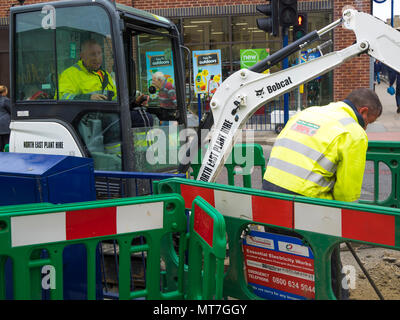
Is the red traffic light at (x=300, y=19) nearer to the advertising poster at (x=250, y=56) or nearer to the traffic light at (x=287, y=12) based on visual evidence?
the traffic light at (x=287, y=12)

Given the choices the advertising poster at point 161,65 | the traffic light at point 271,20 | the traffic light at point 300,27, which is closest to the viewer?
the advertising poster at point 161,65

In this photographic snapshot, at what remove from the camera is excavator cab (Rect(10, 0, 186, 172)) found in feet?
18.4

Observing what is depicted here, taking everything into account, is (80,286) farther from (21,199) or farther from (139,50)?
(139,50)

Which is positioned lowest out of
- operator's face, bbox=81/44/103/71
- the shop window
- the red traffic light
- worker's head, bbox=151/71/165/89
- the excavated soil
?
the excavated soil

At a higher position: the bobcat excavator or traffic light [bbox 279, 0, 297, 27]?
traffic light [bbox 279, 0, 297, 27]

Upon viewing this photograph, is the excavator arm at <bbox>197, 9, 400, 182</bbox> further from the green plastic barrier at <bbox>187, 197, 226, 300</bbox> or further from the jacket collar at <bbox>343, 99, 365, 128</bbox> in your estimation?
the green plastic barrier at <bbox>187, 197, 226, 300</bbox>

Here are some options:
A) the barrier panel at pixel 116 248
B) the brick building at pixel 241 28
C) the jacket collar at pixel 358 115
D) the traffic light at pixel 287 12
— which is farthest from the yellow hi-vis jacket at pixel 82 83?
the brick building at pixel 241 28

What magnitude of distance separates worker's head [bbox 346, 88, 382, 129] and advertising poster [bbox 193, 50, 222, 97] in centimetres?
1109

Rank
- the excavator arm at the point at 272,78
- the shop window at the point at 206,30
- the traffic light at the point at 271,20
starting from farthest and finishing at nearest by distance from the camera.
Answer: the shop window at the point at 206,30 < the traffic light at the point at 271,20 < the excavator arm at the point at 272,78

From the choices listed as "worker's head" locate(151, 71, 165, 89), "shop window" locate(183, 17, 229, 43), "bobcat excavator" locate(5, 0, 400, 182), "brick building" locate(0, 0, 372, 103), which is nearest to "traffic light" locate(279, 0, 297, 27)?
"worker's head" locate(151, 71, 165, 89)

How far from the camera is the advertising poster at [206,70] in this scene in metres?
14.8

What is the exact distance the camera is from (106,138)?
5.79 m

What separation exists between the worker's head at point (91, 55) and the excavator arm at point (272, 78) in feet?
4.99

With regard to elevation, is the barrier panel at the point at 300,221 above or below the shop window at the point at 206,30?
below
